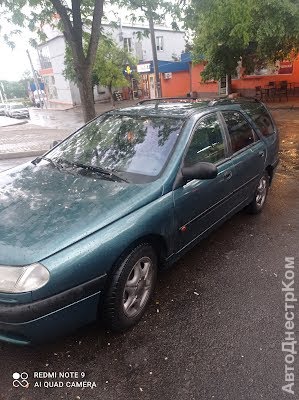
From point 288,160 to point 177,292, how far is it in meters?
5.50

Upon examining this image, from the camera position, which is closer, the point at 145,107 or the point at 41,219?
the point at 41,219

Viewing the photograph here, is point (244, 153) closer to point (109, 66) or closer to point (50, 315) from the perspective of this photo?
point (50, 315)

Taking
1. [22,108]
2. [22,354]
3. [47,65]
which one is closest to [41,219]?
[22,354]

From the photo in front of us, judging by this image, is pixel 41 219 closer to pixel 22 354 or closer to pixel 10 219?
pixel 10 219

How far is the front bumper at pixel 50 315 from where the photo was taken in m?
1.99

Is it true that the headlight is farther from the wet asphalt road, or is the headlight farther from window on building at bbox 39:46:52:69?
window on building at bbox 39:46:52:69

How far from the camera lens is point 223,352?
2.43 metres

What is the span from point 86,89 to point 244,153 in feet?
17.2

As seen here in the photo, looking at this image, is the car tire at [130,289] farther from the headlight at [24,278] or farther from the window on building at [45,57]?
the window on building at [45,57]

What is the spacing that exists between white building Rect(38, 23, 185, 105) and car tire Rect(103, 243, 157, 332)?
114ft

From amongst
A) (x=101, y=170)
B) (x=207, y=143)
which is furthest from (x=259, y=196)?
(x=101, y=170)

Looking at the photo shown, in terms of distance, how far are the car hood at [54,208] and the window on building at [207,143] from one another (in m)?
0.62

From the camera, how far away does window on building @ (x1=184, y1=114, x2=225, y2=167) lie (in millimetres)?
3090

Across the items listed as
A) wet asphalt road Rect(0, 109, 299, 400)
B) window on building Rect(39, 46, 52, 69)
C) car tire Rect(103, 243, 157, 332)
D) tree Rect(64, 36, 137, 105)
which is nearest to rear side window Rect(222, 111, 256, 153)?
wet asphalt road Rect(0, 109, 299, 400)
